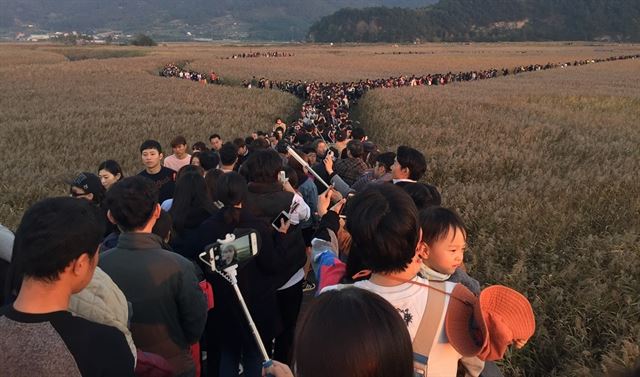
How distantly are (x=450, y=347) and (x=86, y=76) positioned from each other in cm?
3897

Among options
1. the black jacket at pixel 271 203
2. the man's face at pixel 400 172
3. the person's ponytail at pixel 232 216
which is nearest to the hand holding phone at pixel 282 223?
the person's ponytail at pixel 232 216

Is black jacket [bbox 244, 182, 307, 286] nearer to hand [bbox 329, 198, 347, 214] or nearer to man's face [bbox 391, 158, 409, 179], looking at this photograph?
hand [bbox 329, 198, 347, 214]

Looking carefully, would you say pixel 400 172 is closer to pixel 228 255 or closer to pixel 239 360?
pixel 239 360

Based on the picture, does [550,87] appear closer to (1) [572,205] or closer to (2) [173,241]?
(1) [572,205]

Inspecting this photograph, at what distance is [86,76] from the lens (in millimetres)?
36562

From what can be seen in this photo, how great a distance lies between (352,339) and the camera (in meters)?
1.54

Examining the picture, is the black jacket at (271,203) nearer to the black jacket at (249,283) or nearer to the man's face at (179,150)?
the black jacket at (249,283)

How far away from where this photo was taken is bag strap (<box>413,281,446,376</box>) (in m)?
2.12

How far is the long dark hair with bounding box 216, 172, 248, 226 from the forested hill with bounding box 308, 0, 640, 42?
16130cm

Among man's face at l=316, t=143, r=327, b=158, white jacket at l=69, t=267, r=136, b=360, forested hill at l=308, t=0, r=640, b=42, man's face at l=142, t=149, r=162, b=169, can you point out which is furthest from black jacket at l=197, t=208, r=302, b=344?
forested hill at l=308, t=0, r=640, b=42

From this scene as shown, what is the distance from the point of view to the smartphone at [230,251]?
9.01 feet

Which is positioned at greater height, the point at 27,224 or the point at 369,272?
the point at 27,224

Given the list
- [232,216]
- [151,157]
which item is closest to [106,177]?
[151,157]

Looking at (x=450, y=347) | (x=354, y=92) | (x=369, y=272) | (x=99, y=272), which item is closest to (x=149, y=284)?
(x=99, y=272)
